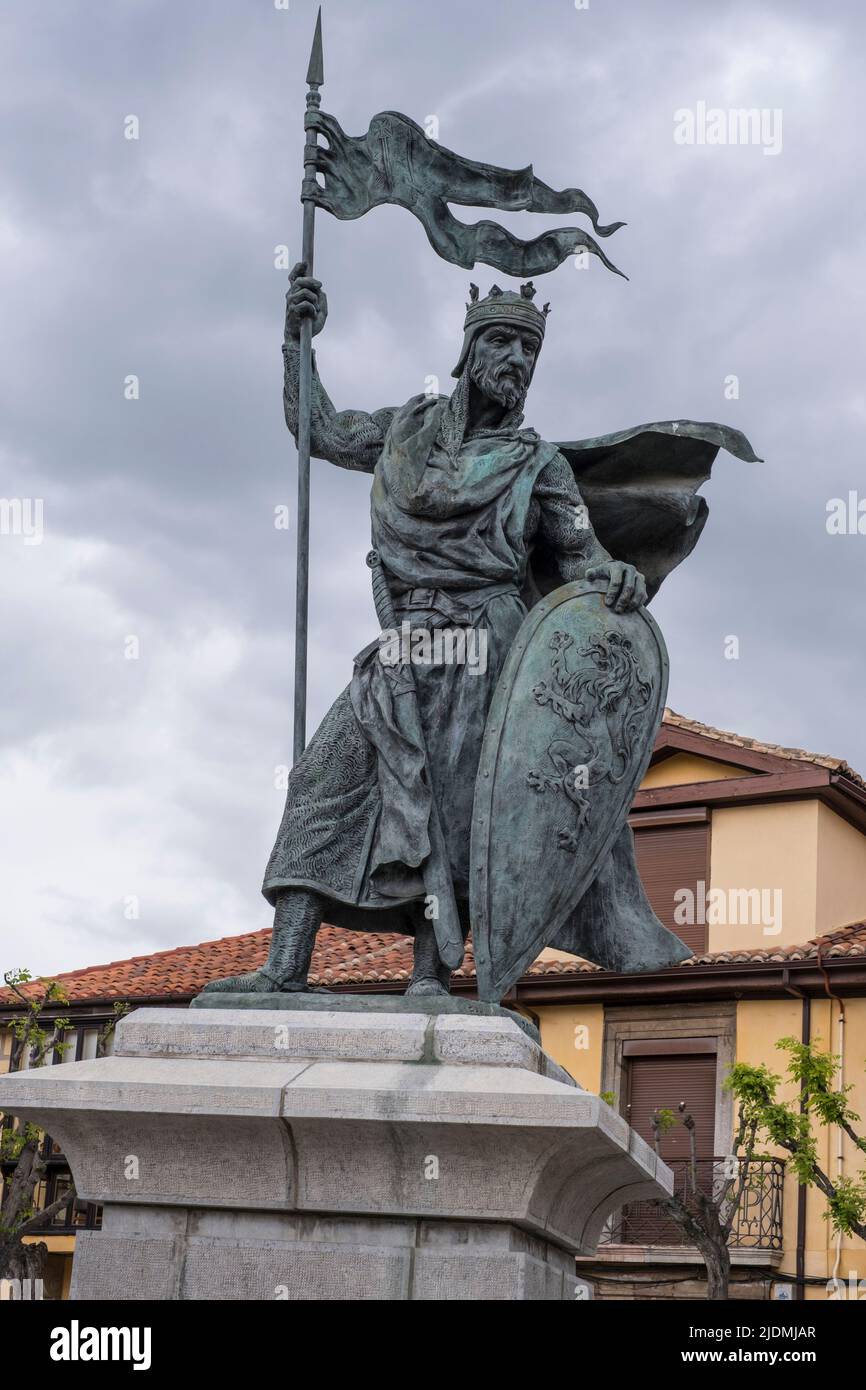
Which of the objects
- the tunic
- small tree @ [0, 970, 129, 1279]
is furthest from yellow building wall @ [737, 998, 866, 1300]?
the tunic

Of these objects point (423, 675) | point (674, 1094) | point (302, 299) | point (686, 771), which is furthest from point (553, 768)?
point (686, 771)

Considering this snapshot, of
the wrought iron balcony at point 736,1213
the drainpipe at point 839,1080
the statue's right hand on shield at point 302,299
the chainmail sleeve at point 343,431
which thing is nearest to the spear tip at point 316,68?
the statue's right hand on shield at point 302,299

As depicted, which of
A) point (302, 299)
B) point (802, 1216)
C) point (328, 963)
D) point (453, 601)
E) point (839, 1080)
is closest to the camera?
point (453, 601)

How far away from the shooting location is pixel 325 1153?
4973 millimetres

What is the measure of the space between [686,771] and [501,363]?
20632mm

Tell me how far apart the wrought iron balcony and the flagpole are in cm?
1734

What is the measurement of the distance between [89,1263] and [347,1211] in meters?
0.75

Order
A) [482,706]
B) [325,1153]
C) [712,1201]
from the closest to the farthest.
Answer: [325,1153], [482,706], [712,1201]

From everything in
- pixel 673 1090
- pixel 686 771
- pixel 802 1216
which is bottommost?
pixel 802 1216

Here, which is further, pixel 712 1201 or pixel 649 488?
pixel 712 1201

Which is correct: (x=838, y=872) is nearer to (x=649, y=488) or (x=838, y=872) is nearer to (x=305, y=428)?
(x=649, y=488)

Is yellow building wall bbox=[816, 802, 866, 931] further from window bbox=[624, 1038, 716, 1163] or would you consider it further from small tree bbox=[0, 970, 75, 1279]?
small tree bbox=[0, 970, 75, 1279]

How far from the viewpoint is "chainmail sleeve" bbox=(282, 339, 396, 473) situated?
6.50 m
